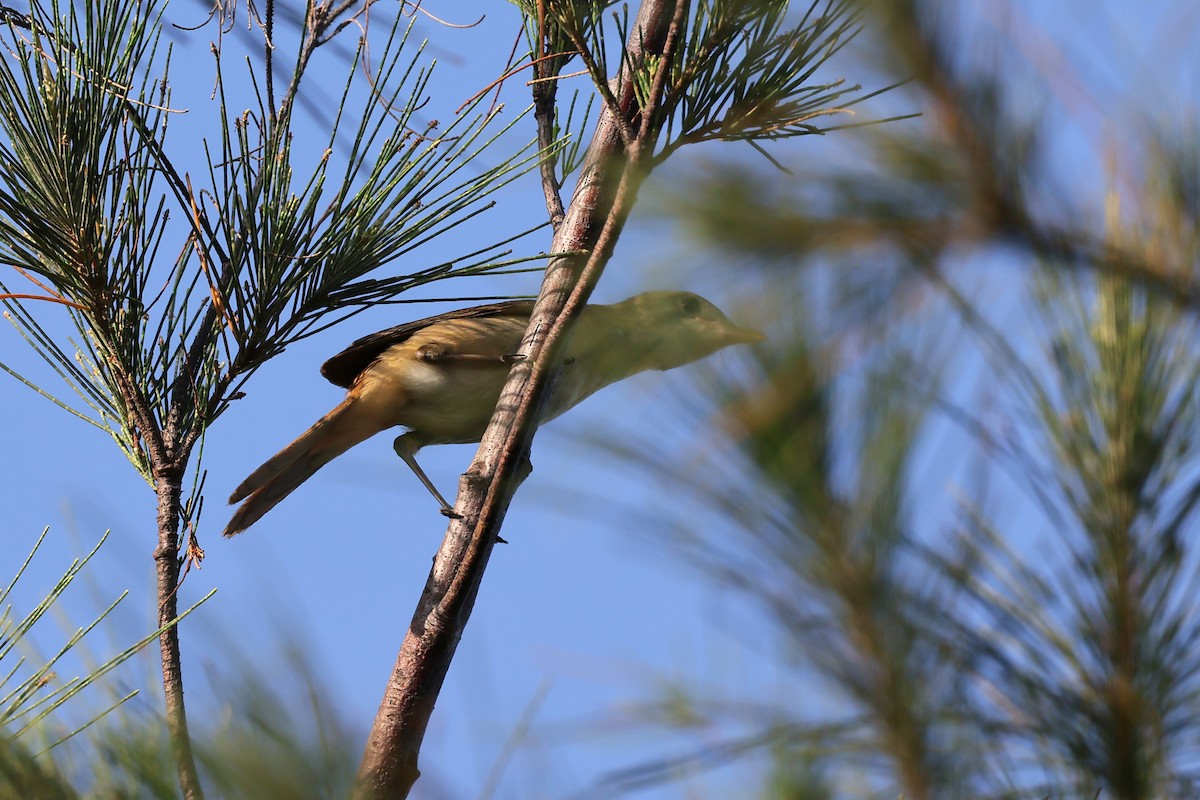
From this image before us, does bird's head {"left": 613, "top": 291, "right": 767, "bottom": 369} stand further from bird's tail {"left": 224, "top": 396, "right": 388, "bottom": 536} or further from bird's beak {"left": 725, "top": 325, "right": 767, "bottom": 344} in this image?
bird's tail {"left": 224, "top": 396, "right": 388, "bottom": 536}

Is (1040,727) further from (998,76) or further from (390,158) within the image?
(390,158)

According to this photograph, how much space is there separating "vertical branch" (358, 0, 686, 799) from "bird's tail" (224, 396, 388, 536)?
1712 millimetres

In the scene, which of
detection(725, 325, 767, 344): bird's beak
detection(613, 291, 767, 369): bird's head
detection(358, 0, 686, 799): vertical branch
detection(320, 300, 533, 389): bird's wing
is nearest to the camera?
detection(725, 325, 767, 344): bird's beak

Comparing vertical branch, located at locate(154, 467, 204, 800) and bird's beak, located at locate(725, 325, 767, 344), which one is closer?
bird's beak, located at locate(725, 325, 767, 344)

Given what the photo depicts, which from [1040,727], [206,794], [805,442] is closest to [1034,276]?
[805,442]

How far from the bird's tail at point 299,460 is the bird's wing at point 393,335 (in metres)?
0.23

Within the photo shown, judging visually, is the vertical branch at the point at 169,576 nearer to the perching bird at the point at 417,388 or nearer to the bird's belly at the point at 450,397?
the perching bird at the point at 417,388

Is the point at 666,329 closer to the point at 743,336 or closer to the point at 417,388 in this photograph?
the point at 743,336

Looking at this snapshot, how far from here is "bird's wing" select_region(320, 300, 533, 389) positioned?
5285 millimetres

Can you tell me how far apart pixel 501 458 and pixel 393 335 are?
244cm

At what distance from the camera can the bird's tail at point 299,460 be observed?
5023 mm

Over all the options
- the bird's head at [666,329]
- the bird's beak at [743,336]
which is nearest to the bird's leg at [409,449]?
the bird's head at [666,329]

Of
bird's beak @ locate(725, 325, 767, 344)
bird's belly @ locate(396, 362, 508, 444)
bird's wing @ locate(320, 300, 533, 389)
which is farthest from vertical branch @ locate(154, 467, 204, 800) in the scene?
bird's wing @ locate(320, 300, 533, 389)

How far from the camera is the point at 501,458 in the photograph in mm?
2998
